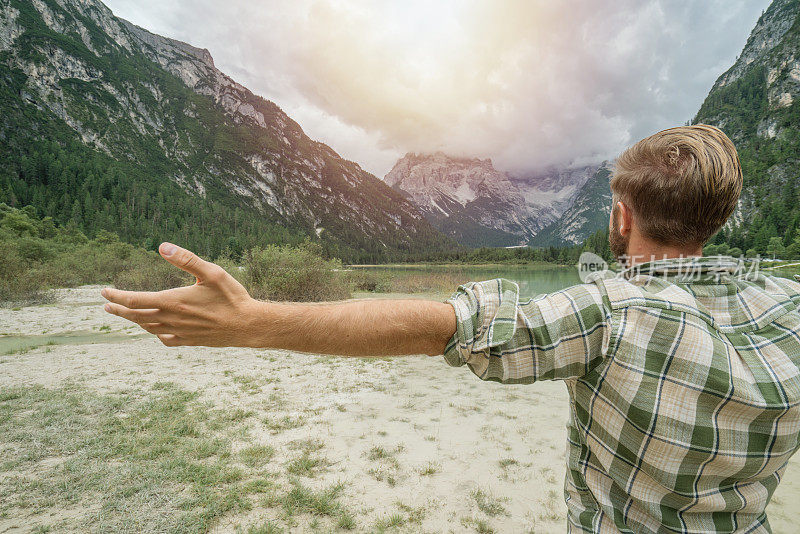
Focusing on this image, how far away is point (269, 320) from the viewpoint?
3.70 feet

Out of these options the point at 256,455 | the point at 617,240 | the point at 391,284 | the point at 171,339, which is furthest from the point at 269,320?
the point at 391,284

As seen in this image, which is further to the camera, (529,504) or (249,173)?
(249,173)

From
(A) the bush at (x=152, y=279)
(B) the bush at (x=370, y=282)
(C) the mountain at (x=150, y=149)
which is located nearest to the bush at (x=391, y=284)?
(B) the bush at (x=370, y=282)

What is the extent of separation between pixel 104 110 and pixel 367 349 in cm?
15724

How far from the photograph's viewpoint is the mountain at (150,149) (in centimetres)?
8050

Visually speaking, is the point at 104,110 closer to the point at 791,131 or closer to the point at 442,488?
the point at 442,488

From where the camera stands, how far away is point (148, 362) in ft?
27.3

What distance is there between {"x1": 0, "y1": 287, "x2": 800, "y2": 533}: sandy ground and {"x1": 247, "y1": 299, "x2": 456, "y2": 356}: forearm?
2979 mm

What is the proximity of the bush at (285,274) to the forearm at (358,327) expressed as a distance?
15.6 m

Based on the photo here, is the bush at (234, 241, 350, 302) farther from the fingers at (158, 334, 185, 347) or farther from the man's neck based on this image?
the man's neck

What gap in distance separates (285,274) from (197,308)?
53.3 feet

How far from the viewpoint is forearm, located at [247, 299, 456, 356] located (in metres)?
1.12

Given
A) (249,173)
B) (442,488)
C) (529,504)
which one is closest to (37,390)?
(442,488)

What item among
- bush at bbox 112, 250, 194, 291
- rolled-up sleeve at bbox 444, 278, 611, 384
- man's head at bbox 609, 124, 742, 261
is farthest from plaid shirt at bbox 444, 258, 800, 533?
bush at bbox 112, 250, 194, 291
